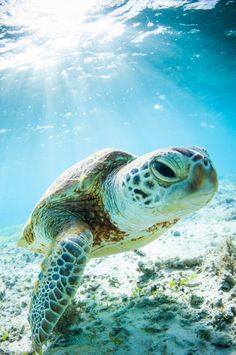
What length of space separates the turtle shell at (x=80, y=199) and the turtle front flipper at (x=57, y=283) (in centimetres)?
40

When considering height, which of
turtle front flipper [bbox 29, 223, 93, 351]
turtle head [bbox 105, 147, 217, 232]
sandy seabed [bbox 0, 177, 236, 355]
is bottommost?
sandy seabed [bbox 0, 177, 236, 355]

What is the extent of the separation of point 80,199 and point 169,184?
1232 millimetres

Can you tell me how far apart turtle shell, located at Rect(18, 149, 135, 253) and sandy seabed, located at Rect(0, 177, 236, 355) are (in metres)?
0.81

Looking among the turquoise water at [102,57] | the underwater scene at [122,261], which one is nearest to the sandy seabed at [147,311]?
the underwater scene at [122,261]

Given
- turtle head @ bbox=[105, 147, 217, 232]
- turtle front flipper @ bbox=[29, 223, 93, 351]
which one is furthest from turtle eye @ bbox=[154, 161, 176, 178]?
turtle front flipper @ bbox=[29, 223, 93, 351]

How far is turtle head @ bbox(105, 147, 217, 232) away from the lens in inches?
77.8

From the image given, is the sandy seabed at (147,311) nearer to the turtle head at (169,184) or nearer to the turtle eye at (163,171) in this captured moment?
the turtle head at (169,184)

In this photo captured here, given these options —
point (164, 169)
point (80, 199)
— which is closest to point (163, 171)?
point (164, 169)

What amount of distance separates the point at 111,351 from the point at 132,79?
19776mm

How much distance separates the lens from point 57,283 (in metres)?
2.22

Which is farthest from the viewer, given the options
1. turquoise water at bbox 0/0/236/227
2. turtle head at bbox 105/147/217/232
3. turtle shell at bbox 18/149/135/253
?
turquoise water at bbox 0/0/236/227

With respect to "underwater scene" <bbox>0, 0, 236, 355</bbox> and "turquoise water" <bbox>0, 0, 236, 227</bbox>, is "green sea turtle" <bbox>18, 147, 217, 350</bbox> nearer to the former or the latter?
"underwater scene" <bbox>0, 0, 236, 355</bbox>

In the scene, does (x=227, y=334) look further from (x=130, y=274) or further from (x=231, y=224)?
(x=231, y=224)

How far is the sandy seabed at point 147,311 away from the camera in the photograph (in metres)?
2.11
